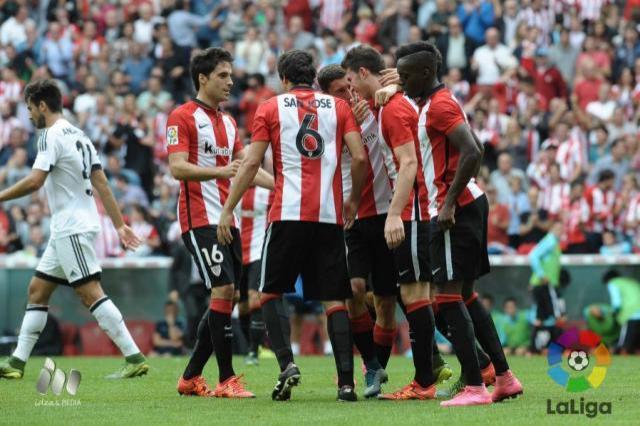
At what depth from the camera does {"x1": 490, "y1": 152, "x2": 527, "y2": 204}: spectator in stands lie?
21144 millimetres

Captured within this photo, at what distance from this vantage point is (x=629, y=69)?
2336cm

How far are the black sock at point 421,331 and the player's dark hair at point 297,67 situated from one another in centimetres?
186

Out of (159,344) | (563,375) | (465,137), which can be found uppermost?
(465,137)

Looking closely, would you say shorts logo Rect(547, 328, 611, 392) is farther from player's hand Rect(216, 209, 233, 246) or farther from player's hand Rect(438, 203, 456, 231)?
player's hand Rect(216, 209, 233, 246)

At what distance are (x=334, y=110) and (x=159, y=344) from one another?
10087 millimetres

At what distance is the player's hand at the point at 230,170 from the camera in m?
10.6

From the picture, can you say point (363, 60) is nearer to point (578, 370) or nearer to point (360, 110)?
point (360, 110)

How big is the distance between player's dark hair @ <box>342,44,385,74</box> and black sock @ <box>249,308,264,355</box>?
5.56 m

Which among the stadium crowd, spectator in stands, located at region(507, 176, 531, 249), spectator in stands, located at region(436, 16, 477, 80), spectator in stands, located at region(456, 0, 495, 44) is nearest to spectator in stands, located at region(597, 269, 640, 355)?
the stadium crowd

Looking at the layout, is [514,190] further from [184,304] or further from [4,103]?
[4,103]

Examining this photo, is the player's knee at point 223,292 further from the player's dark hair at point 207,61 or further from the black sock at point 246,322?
the black sock at point 246,322

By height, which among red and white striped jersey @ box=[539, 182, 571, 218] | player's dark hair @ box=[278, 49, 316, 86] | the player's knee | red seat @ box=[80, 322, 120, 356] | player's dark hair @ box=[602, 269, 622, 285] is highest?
player's dark hair @ box=[278, 49, 316, 86]

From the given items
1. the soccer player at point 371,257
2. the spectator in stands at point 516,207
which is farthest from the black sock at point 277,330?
the spectator in stands at point 516,207

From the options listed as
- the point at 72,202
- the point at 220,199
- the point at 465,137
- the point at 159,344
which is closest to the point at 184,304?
the point at 159,344
